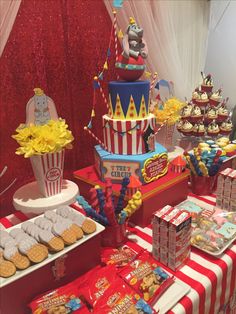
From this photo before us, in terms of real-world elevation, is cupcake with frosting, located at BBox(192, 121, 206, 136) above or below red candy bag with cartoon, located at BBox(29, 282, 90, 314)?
above

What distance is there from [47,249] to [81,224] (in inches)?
5.1

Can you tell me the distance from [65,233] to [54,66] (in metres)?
0.81

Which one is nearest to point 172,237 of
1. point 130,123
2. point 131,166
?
point 131,166

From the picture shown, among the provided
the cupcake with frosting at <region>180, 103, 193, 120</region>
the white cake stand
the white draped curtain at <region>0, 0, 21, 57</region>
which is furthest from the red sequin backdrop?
the cupcake with frosting at <region>180, 103, 193, 120</region>

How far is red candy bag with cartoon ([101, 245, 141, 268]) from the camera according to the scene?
0.97m

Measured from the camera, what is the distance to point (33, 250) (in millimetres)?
804

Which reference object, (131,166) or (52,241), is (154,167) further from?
(52,241)

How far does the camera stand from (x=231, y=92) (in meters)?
2.21

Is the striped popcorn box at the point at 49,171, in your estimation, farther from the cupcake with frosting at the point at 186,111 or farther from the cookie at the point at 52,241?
the cupcake with frosting at the point at 186,111

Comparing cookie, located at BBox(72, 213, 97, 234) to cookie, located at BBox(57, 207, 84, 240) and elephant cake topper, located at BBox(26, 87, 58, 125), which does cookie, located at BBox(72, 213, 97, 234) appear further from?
elephant cake topper, located at BBox(26, 87, 58, 125)

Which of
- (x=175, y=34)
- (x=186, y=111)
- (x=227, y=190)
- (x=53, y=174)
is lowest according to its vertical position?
(x=227, y=190)

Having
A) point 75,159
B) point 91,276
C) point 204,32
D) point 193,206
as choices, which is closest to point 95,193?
point 91,276

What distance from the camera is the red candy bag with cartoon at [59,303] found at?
778 millimetres

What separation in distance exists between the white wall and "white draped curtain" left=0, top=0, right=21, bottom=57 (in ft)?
4.83
